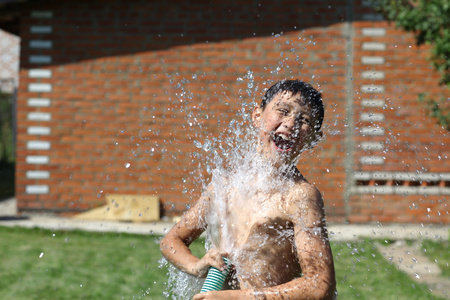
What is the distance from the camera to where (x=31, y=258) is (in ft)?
21.2

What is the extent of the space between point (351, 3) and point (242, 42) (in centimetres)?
167

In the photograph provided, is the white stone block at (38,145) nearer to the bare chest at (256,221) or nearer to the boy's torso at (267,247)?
the bare chest at (256,221)

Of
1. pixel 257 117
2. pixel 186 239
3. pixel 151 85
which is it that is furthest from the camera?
pixel 151 85

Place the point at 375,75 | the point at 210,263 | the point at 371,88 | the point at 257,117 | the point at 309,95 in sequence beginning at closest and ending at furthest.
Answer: the point at 210,263 → the point at 309,95 → the point at 257,117 → the point at 371,88 → the point at 375,75

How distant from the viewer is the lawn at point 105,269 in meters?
5.37

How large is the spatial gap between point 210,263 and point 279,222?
0.92 ft

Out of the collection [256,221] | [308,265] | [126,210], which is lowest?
[126,210]

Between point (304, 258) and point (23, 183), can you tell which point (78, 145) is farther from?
point (304, 258)

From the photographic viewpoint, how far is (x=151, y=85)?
8.58m

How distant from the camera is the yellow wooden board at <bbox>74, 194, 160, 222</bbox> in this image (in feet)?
27.4

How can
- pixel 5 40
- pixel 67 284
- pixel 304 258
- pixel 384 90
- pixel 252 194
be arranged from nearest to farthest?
1. pixel 304 258
2. pixel 252 194
3. pixel 67 284
4. pixel 384 90
5. pixel 5 40

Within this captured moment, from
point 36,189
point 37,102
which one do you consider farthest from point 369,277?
point 37,102

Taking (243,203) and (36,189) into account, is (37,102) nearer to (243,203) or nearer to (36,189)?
(36,189)

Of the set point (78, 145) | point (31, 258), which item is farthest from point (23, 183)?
point (31, 258)
